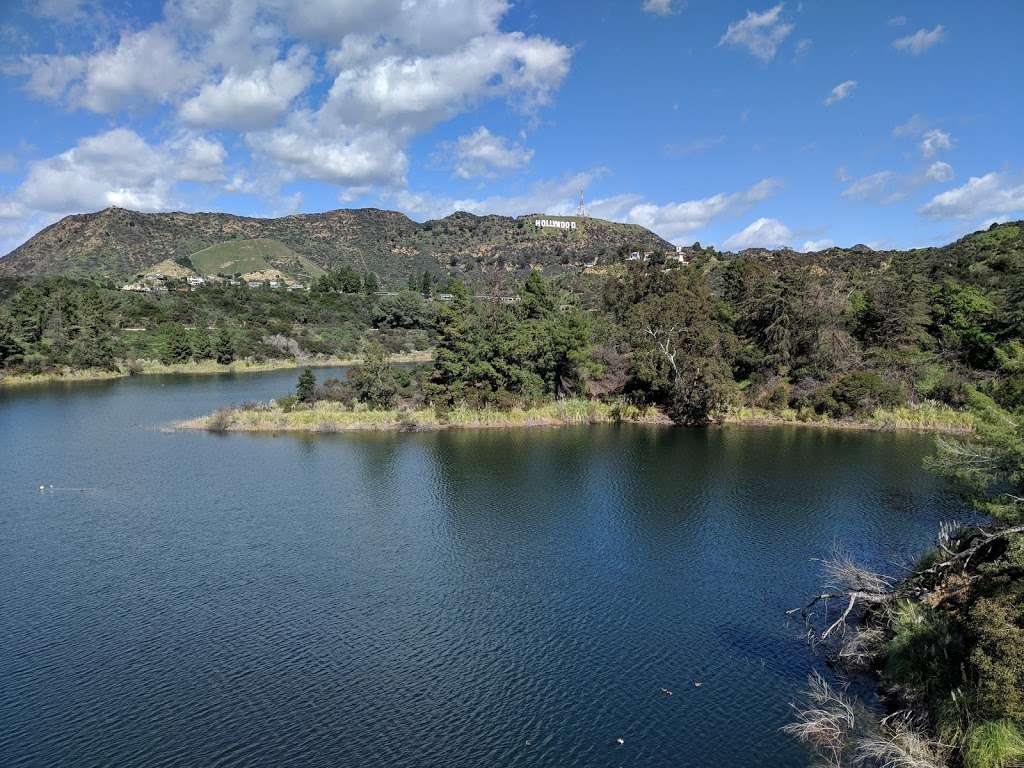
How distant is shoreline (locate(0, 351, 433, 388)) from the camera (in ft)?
270

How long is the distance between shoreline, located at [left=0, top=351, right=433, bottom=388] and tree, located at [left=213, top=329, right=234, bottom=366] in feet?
3.39

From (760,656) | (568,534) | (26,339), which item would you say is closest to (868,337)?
(568,534)

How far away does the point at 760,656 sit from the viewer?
19.8 metres

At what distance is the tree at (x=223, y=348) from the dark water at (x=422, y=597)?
181 feet

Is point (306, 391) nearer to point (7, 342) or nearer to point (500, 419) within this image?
point (500, 419)

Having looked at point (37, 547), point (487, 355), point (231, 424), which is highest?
point (487, 355)

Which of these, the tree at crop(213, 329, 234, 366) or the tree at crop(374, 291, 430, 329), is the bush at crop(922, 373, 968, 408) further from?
the tree at crop(213, 329, 234, 366)

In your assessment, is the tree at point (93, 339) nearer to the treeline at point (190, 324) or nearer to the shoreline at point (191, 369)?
the treeline at point (190, 324)

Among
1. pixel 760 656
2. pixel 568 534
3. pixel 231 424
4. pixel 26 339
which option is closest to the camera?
pixel 760 656

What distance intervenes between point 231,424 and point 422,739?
41467 millimetres

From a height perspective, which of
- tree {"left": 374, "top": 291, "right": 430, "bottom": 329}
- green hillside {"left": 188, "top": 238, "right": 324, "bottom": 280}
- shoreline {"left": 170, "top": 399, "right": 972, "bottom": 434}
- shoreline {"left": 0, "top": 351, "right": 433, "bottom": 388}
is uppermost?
green hillside {"left": 188, "top": 238, "right": 324, "bottom": 280}

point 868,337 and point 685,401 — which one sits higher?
point 868,337

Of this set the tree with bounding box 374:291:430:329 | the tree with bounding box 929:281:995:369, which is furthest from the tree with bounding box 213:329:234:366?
the tree with bounding box 929:281:995:369

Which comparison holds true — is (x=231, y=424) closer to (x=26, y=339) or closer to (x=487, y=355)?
(x=487, y=355)
